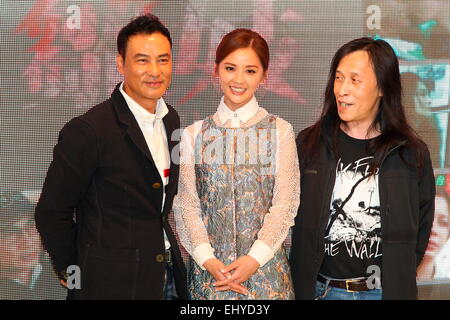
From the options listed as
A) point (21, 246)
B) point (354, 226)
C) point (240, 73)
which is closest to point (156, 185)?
point (240, 73)

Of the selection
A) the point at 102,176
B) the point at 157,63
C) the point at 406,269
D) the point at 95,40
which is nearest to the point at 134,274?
the point at 102,176

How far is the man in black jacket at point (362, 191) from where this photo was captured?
2490 mm

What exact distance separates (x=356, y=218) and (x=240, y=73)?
2.52 ft

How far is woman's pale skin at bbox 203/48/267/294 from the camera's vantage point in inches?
94.0

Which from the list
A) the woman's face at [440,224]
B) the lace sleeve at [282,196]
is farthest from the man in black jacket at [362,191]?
the woman's face at [440,224]

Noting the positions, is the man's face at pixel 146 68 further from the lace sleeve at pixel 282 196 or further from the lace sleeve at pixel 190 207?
the lace sleeve at pixel 282 196

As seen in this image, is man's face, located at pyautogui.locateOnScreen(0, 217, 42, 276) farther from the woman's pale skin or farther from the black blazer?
the woman's pale skin

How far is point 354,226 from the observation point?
249 centimetres

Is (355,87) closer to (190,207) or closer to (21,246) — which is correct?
(190,207)
